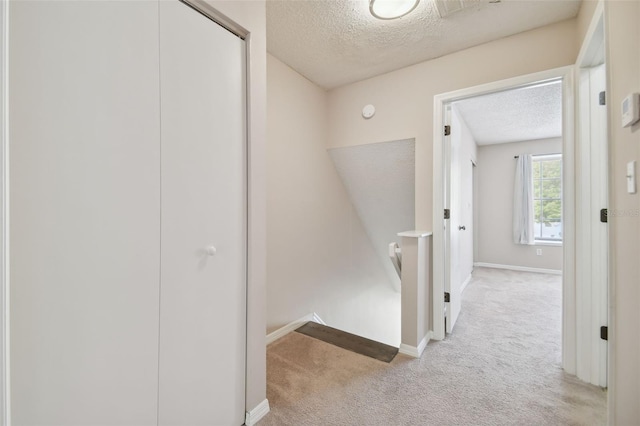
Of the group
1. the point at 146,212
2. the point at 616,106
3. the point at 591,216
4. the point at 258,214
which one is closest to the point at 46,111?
the point at 146,212

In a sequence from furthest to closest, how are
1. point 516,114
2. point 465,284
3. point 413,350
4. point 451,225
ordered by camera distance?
point 465,284, point 516,114, point 451,225, point 413,350

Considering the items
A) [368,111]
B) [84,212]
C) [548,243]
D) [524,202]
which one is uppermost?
[368,111]

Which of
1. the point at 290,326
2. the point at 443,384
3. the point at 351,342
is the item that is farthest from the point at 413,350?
the point at 290,326

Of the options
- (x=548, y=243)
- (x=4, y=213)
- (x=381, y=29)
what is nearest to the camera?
(x=4, y=213)

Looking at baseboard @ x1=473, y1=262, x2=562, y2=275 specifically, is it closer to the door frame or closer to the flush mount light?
the door frame

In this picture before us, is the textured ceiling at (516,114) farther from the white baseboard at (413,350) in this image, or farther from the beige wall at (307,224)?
the white baseboard at (413,350)

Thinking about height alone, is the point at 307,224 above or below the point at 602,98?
below

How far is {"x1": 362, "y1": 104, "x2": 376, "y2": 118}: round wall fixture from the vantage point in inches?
102

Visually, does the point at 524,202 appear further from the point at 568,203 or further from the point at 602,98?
the point at 602,98

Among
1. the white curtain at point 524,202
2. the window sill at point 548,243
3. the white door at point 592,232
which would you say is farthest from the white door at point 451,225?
the window sill at point 548,243

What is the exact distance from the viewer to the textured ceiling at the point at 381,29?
168 cm

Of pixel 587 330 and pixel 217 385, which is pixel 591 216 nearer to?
pixel 587 330

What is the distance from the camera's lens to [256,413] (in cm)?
138

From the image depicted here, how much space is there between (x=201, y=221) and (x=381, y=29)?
5.74 ft
